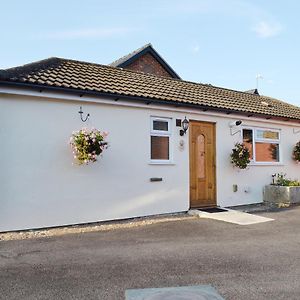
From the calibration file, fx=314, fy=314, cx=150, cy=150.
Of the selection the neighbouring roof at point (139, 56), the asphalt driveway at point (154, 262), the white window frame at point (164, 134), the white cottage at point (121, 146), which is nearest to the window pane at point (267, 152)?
the white cottage at point (121, 146)

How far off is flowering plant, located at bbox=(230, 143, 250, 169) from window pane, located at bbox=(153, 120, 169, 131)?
251 cm

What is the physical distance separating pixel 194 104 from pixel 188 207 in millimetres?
3061

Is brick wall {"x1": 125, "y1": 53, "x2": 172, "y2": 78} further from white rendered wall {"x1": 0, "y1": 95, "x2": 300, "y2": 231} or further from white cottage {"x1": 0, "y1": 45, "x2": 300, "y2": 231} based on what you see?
white rendered wall {"x1": 0, "y1": 95, "x2": 300, "y2": 231}

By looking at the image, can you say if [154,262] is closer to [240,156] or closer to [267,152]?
[240,156]

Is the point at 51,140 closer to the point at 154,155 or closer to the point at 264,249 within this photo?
the point at 154,155

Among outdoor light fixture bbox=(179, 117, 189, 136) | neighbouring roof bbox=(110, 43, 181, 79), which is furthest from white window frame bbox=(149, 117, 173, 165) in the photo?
neighbouring roof bbox=(110, 43, 181, 79)

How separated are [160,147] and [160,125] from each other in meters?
0.64

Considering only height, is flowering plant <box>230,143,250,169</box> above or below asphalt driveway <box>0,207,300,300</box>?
above

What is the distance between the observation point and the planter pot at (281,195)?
34.1 ft

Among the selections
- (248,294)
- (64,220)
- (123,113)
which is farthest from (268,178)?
(248,294)

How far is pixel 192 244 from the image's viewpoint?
5812 millimetres

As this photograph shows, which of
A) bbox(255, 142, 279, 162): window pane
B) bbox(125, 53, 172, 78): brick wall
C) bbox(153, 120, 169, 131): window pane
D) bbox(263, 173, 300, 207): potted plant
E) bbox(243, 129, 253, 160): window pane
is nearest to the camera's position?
bbox(153, 120, 169, 131): window pane

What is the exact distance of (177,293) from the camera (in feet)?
11.8

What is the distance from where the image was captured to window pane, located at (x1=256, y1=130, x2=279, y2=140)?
11363 millimetres
